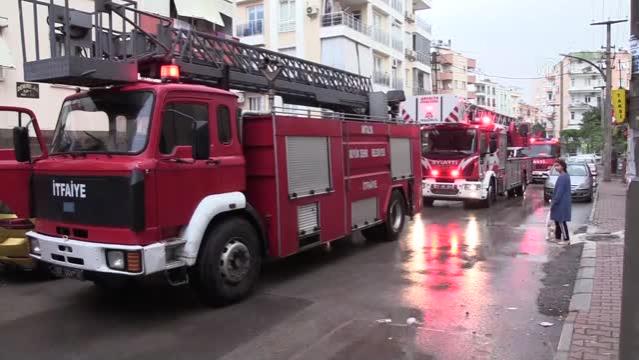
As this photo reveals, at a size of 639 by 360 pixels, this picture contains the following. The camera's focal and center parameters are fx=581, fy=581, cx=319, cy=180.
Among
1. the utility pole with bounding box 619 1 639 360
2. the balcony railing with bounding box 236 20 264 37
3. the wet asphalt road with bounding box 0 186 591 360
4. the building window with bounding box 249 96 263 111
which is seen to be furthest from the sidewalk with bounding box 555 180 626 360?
the balcony railing with bounding box 236 20 264 37

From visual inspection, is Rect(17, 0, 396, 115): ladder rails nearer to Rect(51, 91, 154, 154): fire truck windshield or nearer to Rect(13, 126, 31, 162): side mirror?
Rect(51, 91, 154, 154): fire truck windshield

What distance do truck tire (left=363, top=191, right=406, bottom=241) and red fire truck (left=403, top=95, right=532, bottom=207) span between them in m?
5.77

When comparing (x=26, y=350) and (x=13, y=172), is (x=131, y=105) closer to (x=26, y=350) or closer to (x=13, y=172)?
(x=13, y=172)

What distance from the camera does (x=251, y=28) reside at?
36.1 metres

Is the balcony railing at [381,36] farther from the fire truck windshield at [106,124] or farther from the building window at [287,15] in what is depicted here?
the fire truck windshield at [106,124]

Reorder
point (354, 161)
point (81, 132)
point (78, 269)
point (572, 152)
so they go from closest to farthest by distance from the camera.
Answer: point (78, 269) → point (81, 132) → point (354, 161) → point (572, 152)

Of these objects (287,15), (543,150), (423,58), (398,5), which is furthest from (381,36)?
(543,150)

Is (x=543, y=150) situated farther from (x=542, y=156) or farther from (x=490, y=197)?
(x=490, y=197)

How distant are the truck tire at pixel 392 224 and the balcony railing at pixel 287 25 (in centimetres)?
2518

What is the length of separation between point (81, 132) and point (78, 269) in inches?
60.2

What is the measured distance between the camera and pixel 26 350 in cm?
534

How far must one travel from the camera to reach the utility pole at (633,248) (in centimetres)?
366

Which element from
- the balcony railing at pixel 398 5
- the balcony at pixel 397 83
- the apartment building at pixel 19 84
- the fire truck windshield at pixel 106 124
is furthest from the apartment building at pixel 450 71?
the fire truck windshield at pixel 106 124

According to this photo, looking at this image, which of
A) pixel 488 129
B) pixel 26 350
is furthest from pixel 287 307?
pixel 488 129
